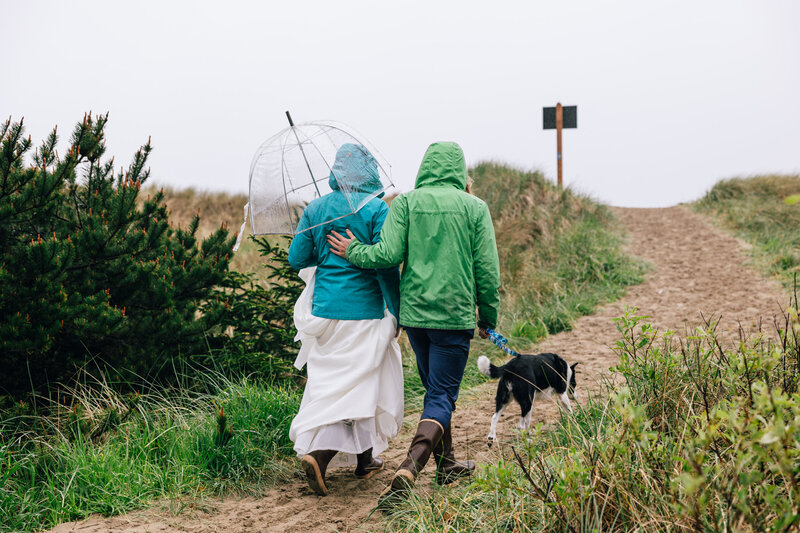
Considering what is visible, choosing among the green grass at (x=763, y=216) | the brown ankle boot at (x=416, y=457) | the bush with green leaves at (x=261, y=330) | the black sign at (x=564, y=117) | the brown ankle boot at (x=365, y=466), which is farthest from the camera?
the black sign at (x=564, y=117)

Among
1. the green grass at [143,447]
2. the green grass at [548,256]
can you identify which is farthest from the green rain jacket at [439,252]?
the green grass at [548,256]

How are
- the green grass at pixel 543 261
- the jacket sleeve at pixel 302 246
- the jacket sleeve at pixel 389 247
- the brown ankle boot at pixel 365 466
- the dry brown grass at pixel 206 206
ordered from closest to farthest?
the jacket sleeve at pixel 389 247, the jacket sleeve at pixel 302 246, the brown ankle boot at pixel 365 466, the green grass at pixel 543 261, the dry brown grass at pixel 206 206

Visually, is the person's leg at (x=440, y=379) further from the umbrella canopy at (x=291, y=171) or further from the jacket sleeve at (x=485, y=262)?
the umbrella canopy at (x=291, y=171)

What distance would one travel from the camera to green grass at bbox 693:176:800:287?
1062cm

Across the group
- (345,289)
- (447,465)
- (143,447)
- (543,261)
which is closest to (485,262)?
(345,289)

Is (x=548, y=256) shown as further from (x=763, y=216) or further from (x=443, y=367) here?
(x=443, y=367)

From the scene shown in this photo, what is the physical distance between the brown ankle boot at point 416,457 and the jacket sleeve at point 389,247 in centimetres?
100

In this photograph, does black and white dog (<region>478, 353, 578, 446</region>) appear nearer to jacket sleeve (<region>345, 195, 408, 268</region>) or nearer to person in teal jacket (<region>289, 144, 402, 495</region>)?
person in teal jacket (<region>289, 144, 402, 495</region>)

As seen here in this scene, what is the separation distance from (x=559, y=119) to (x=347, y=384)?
42.4ft

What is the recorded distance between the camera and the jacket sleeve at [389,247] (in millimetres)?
3576

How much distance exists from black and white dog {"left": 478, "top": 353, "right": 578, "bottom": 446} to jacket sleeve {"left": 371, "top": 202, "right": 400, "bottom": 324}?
941 mm

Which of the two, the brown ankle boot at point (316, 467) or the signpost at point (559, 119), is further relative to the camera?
the signpost at point (559, 119)

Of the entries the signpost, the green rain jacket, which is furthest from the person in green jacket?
the signpost

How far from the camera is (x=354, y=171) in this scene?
3.82 metres
